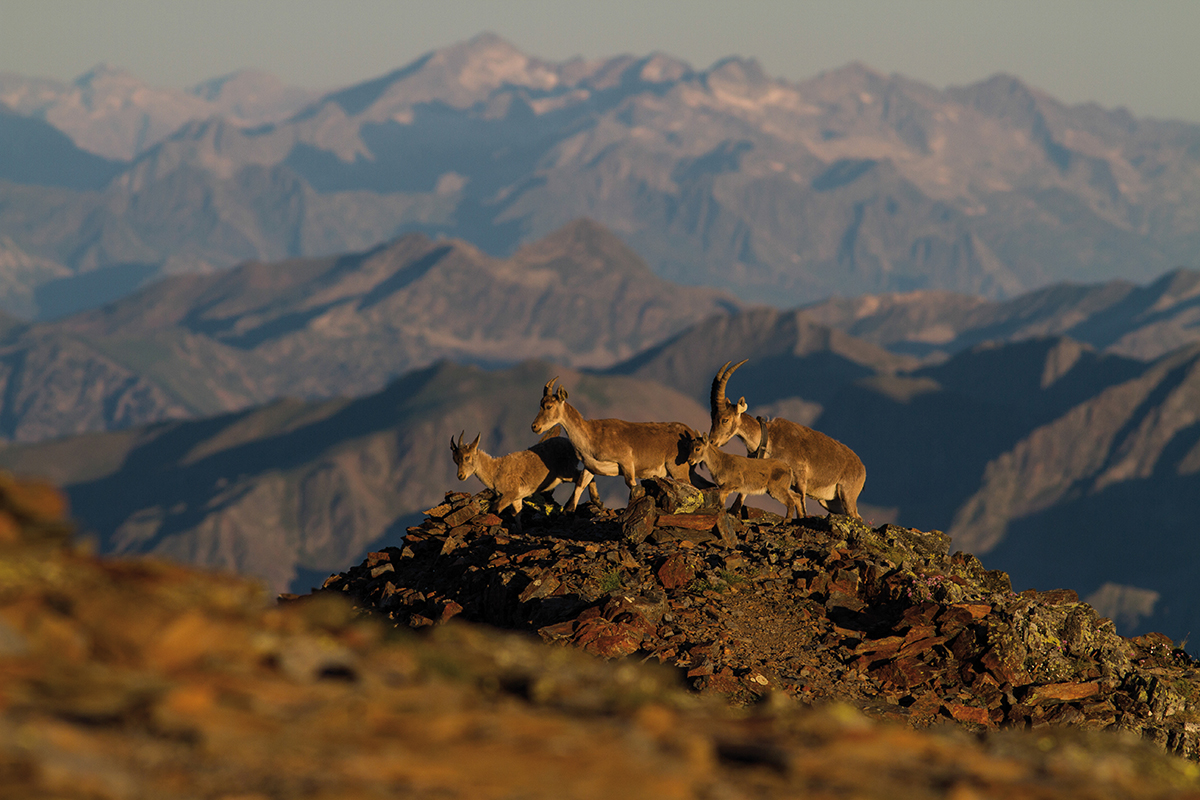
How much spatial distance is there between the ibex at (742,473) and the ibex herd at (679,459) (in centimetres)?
2

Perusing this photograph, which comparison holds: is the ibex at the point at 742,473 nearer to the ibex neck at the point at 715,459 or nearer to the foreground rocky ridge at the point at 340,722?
the ibex neck at the point at 715,459

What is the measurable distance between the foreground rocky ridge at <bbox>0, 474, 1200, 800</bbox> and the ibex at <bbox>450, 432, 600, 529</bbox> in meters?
17.6

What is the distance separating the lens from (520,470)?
31.2 metres

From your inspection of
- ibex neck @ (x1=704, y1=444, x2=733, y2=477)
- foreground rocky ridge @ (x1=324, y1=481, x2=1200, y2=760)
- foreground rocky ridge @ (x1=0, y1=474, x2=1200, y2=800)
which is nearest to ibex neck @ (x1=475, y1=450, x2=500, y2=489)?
foreground rocky ridge @ (x1=324, y1=481, x2=1200, y2=760)

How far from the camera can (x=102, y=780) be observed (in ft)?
27.0

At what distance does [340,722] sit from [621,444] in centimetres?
2043

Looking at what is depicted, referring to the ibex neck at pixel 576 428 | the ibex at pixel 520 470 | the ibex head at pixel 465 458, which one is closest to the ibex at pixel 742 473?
the ibex neck at pixel 576 428

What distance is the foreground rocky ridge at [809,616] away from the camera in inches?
910

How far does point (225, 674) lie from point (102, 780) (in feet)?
7.16

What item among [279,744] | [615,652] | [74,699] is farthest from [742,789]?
[615,652]

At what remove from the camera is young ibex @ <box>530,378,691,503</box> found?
29.9 metres

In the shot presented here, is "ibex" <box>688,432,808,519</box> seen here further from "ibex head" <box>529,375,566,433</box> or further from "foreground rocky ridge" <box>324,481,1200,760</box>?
"ibex head" <box>529,375,566,433</box>

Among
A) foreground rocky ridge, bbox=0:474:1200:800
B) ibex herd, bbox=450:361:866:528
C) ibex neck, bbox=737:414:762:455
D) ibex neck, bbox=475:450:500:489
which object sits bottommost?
ibex neck, bbox=475:450:500:489

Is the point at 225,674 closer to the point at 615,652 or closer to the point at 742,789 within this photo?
the point at 742,789
